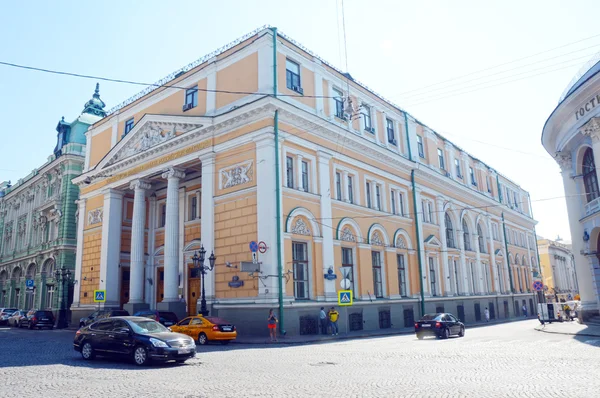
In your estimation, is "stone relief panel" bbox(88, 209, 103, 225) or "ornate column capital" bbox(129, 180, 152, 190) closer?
"ornate column capital" bbox(129, 180, 152, 190)

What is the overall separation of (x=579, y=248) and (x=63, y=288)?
128 feet

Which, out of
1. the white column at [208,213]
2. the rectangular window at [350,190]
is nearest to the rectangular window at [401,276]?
the rectangular window at [350,190]

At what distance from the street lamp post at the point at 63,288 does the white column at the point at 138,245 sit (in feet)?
34.2

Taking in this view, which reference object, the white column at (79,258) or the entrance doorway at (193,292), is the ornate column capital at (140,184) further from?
the white column at (79,258)

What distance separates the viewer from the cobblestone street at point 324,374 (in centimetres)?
921

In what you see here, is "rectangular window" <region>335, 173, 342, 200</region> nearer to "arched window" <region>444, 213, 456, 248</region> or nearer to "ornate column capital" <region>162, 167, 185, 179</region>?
"ornate column capital" <region>162, 167, 185, 179</region>

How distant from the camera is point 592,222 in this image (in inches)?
1025

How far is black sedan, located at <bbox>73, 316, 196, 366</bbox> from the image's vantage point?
13.3m

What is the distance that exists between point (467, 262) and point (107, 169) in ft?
99.1

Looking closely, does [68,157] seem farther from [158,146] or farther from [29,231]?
[158,146]

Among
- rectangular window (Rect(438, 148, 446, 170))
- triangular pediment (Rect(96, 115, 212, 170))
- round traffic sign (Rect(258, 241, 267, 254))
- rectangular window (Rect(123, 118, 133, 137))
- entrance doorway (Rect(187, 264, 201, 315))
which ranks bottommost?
entrance doorway (Rect(187, 264, 201, 315))

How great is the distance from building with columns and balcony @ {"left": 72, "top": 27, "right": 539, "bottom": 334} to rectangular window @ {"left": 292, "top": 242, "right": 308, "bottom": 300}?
8 cm

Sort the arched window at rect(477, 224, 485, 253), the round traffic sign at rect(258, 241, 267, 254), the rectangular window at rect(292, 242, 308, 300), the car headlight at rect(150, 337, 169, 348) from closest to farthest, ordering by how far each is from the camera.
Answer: the car headlight at rect(150, 337, 169, 348) → the round traffic sign at rect(258, 241, 267, 254) → the rectangular window at rect(292, 242, 308, 300) → the arched window at rect(477, 224, 485, 253)

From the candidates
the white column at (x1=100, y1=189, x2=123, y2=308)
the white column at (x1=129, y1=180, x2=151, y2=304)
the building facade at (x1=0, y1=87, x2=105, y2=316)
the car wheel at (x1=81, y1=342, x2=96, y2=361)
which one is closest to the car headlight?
the car wheel at (x1=81, y1=342, x2=96, y2=361)
